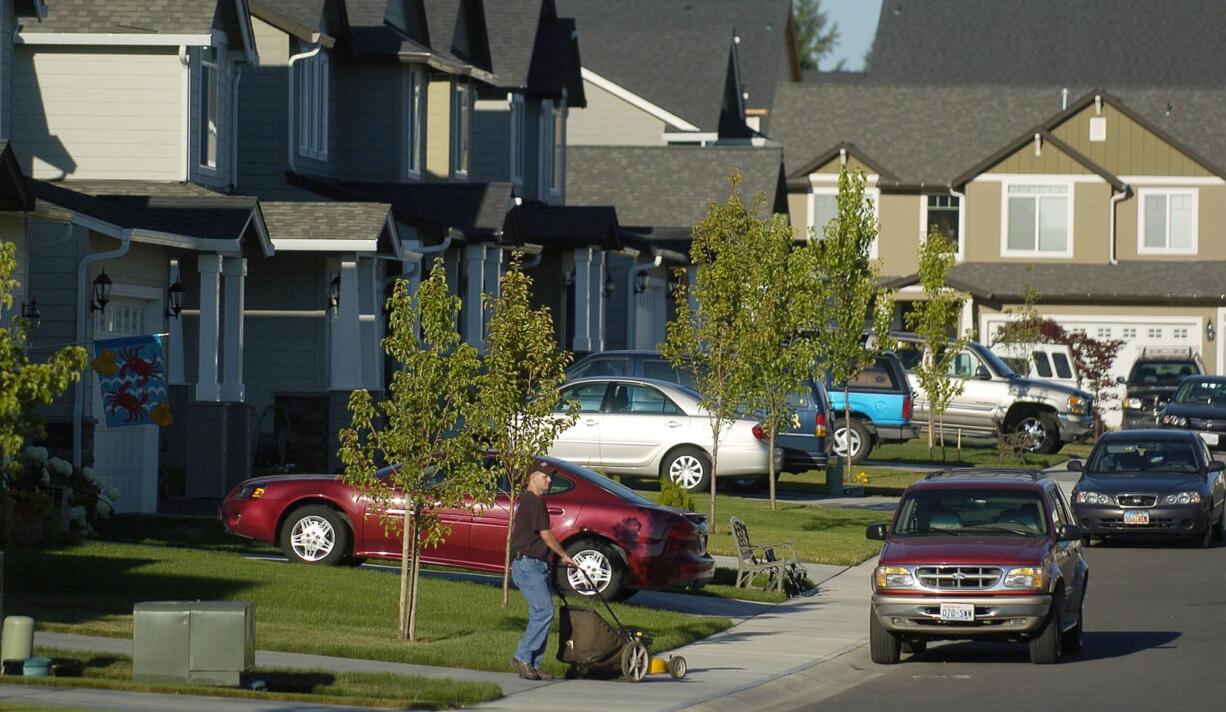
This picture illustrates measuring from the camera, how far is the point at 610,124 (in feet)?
181

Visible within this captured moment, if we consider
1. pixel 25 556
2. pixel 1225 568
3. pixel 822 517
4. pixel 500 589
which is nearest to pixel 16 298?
pixel 25 556

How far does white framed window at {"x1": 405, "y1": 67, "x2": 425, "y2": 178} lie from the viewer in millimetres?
35188

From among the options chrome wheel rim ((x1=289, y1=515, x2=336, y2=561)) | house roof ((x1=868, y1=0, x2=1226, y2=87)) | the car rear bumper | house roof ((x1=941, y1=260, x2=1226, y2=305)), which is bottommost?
the car rear bumper

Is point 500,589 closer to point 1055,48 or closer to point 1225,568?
point 1225,568

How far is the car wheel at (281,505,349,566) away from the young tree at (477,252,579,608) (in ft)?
9.81

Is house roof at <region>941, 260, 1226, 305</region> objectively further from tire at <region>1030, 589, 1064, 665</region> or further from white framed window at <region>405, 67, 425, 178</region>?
tire at <region>1030, 589, 1064, 665</region>

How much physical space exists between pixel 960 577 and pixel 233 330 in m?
11.9

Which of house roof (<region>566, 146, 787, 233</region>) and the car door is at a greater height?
house roof (<region>566, 146, 787, 233</region>)

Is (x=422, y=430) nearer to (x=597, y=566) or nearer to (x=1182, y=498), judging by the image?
(x=597, y=566)

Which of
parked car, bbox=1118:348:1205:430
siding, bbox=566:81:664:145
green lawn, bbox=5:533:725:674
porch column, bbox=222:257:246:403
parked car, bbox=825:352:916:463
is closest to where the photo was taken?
green lawn, bbox=5:533:725:674

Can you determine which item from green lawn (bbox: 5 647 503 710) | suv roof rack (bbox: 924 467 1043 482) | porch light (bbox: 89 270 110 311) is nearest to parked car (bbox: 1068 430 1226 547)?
suv roof rack (bbox: 924 467 1043 482)

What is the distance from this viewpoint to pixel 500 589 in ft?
65.9

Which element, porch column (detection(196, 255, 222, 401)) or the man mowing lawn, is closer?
the man mowing lawn

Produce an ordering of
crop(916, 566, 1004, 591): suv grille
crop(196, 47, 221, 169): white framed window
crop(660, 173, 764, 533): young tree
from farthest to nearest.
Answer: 1. crop(196, 47, 221, 169): white framed window
2. crop(660, 173, 764, 533): young tree
3. crop(916, 566, 1004, 591): suv grille
